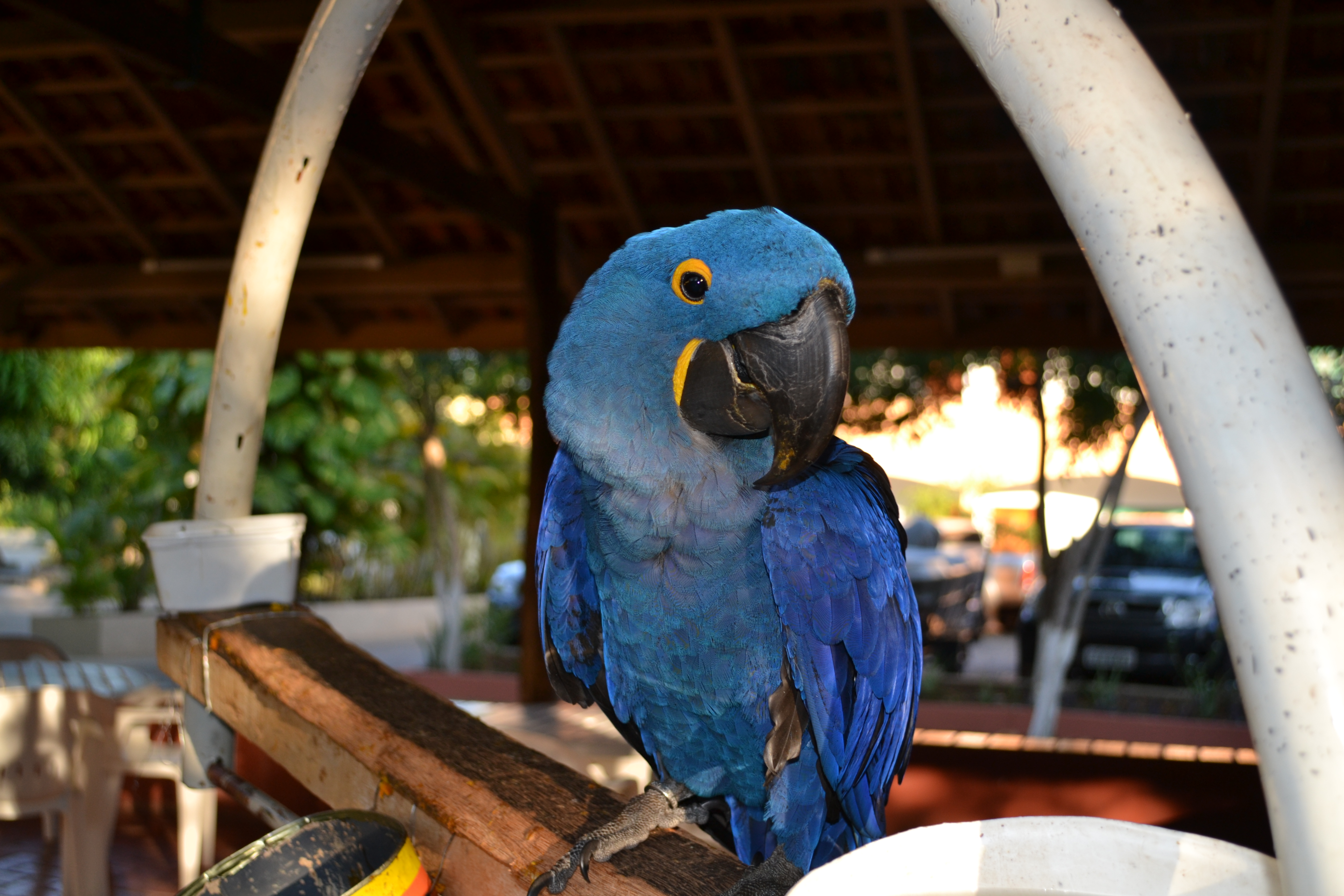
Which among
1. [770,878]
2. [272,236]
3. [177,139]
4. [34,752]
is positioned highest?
[177,139]

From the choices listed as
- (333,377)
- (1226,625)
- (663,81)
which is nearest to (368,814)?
(1226,625)

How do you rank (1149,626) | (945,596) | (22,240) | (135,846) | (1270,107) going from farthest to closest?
(945,596) → (1149,626) → (22,240) → (1270,107) → (135,846)

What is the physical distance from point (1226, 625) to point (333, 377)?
25.8 ft

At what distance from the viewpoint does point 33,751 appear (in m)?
2.49

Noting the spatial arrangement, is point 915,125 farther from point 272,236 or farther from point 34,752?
point 34,752

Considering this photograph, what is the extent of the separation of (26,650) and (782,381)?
4027mm

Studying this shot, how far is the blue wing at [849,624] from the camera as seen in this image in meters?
1.18

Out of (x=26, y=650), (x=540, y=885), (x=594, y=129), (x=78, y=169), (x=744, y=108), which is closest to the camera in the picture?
(x=540, y=885)

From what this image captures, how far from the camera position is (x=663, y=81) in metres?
4.13

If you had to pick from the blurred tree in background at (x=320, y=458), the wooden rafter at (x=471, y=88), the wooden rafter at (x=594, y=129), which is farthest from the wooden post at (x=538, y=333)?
the blurred tree in background at (x=320, y=458)

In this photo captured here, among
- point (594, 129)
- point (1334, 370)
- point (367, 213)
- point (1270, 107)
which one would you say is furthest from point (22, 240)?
point (1334, 370)

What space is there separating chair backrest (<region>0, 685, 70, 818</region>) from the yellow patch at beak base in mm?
2327

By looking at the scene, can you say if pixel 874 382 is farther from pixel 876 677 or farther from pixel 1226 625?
pixel 1226 625

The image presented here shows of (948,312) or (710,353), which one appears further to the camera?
(948,312)
